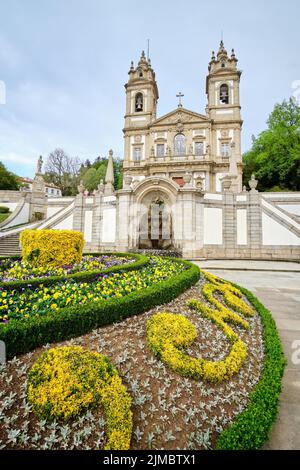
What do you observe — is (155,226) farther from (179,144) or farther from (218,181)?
(179,144)

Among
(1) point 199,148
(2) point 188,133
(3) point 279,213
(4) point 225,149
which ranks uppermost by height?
(2) point 188,133

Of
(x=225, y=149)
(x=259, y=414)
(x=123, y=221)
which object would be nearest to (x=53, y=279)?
(x=259, y=414)

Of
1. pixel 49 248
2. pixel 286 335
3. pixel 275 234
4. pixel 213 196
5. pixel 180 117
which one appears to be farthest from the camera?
pixel 180 117

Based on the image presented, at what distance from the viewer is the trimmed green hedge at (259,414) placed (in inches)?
74.5

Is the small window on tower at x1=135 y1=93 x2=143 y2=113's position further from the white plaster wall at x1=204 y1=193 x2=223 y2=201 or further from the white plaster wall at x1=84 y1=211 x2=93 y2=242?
the white plaster wall at x1=204 y1=193 x2=223 y2=201

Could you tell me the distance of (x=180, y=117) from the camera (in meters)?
33.9

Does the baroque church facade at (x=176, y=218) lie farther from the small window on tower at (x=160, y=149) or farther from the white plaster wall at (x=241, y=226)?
the small window on tower at (x=160, y=149)

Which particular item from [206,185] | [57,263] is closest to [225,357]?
[57,263]

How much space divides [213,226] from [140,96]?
1250 inches

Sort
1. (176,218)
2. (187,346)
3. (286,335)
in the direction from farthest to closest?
(176,218)
(286,335)
(187,346)

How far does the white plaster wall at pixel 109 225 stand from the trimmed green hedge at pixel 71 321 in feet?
42.6

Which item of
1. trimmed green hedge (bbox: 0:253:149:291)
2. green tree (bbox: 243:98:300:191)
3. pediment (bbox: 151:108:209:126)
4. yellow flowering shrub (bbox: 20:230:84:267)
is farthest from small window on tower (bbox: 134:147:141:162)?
trimmed green hedge (bbox: 0:253:149:291)

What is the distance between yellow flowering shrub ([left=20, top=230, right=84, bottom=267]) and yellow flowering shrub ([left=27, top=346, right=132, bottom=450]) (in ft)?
16.1
